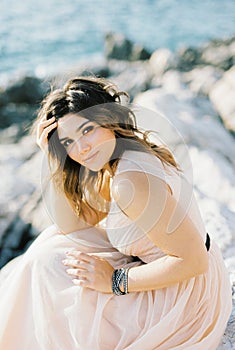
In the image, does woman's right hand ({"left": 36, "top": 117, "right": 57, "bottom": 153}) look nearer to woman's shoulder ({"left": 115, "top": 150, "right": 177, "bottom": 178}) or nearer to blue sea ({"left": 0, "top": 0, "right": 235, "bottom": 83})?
woman's shoulder ({"left": 115, "top": 150, "right": 177, "bottom": 178})

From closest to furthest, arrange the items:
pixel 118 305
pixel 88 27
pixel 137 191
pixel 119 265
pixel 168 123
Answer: pixel 137 191, pixel 118 305, pixel 119 265, pixel 168 123, pixel 88 27

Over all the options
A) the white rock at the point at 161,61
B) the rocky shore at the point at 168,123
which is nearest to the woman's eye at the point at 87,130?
the rocky shore at the point at 168,123

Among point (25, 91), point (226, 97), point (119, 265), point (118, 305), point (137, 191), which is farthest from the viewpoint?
point (25, 91)

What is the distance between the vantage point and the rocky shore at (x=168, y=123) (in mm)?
3441

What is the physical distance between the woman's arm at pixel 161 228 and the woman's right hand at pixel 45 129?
0.25 m

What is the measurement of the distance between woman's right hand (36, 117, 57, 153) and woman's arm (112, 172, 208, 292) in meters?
0.25

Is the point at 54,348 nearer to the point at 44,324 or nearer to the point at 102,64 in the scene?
the point at 44,324

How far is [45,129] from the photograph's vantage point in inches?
67.5

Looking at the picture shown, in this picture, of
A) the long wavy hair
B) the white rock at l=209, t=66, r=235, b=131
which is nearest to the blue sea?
the white rock at l=209, t=66, r=235, b=131

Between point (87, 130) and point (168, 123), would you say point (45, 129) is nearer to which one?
point (87, 130)

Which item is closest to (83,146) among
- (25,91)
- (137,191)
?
(137,191)

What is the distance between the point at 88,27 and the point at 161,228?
7391mm

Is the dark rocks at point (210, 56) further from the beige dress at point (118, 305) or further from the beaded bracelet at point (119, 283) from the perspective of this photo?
the beaded bracelet at point (119, 283)

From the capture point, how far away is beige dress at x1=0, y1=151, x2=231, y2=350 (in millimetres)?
1638
